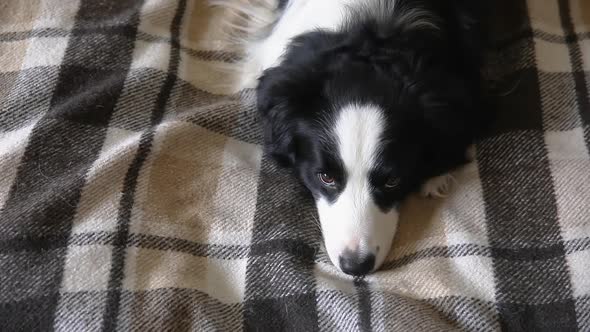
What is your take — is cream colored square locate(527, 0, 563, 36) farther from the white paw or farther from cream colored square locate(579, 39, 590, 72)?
the white paw

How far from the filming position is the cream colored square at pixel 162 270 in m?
1.41

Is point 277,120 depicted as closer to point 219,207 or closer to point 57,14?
point 219,207

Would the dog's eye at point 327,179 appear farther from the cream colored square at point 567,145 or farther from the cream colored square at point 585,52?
the cream colored square at point 585,52

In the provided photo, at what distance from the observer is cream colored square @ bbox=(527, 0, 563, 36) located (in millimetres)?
1865

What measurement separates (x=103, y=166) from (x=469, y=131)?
2.77 feet

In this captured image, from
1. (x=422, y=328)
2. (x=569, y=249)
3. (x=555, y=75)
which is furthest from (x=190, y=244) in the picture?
(x=555, y=75)

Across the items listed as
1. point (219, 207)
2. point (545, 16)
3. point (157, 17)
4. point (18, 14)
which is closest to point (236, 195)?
point (219, 207)

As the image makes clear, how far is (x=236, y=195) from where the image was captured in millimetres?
1603

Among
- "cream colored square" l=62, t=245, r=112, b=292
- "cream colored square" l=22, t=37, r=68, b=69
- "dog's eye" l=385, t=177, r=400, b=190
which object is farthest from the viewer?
"cream colored square" l=22, t=37, r=68, b=69

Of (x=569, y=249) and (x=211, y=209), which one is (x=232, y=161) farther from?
(x=569, y=249)

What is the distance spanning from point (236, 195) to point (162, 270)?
0.86 ft

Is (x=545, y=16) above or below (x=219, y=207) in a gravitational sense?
above

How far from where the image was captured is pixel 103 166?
1558 millimetres

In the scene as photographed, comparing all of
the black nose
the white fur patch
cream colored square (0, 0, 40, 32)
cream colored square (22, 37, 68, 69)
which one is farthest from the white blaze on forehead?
cream colored square (0, 0, 40, 32)
